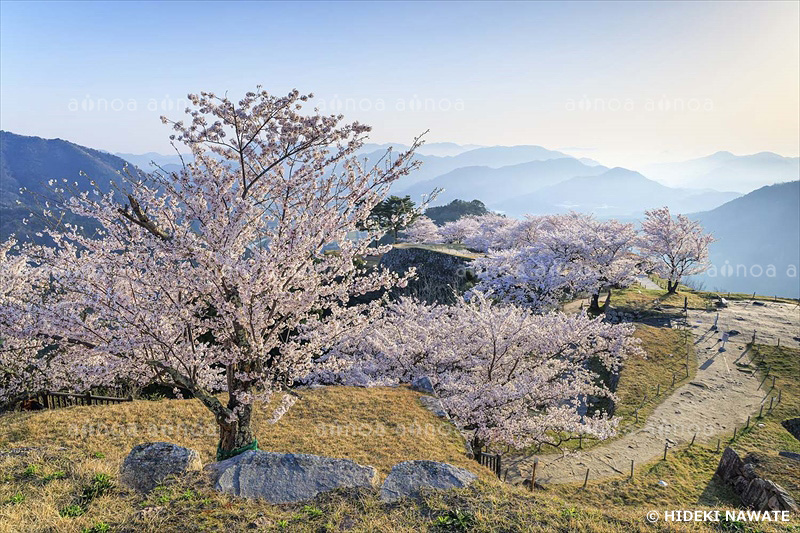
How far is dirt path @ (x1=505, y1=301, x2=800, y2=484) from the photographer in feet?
53.3

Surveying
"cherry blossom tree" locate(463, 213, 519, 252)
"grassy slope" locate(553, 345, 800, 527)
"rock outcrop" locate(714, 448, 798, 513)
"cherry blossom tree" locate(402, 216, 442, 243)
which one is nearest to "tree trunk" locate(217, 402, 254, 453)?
"grassy slope" locate(553, 345, 800, 527)

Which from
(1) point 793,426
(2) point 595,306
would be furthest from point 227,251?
(2) point 595,306

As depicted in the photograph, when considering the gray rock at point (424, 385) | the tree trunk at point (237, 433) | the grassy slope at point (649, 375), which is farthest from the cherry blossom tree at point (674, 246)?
the tree trunk at point (237, 433)

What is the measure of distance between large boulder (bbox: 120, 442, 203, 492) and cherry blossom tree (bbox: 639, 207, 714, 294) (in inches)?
1771

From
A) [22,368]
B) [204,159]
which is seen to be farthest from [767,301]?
[22,368]

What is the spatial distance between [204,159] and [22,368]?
51.1ft

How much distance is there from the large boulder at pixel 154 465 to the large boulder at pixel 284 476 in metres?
0.46

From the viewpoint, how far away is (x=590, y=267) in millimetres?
→ 33000

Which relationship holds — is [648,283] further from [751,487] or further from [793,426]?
[751,487]

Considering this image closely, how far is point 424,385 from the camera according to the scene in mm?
17078

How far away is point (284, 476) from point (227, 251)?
4.29 m

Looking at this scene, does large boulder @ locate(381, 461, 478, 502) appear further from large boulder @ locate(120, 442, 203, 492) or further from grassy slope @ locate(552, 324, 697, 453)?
grassy slope @ locate(552, 324, 697, 453)

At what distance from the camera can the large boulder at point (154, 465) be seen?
6898 mm

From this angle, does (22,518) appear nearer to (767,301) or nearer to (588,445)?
(588,445)
